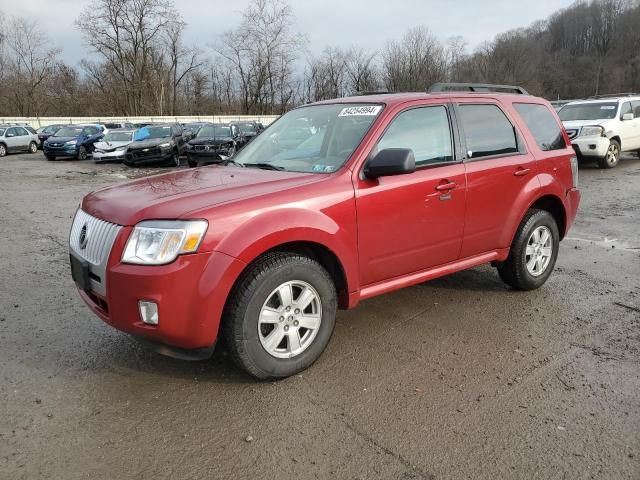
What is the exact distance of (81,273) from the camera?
3.26 m

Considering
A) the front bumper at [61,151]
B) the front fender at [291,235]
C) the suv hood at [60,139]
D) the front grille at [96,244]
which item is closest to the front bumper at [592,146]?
the front fender at [291,235]

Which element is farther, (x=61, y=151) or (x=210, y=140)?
(x=61, y=151)

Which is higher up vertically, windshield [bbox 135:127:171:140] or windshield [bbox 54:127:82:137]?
windshield [bbox 54:127:82:137]

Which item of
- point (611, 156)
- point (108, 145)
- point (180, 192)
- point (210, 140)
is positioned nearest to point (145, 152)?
point (210, 140)

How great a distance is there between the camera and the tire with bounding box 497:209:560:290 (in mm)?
4621

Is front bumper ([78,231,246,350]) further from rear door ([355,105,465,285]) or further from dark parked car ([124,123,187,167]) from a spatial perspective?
dark parked car ([124,123,187,167])

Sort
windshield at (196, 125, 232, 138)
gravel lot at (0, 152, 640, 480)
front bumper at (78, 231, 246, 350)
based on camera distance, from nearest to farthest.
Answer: gravel lot at (0, 152, 640, 480)
front bumper at (78, 231, 246, 350)
windshield at (196, 125, 232, 138)

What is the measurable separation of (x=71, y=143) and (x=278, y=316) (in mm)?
24198

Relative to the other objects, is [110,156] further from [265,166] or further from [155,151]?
[265,166]

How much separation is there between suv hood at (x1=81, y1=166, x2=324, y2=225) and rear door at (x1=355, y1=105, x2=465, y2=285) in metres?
0.50

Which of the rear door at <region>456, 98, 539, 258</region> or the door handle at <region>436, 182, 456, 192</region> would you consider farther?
the rear door at <region>456, 98, 539, 258</region>

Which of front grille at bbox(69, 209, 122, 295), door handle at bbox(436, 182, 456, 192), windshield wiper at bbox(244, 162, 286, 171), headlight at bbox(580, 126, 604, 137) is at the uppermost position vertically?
headlight at bbox(580, 126, 604, 137)

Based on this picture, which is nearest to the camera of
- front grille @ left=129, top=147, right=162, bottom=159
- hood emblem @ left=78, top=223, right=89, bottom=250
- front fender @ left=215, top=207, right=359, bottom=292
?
front fender @ left=215, top=207, right=359, bottom=292

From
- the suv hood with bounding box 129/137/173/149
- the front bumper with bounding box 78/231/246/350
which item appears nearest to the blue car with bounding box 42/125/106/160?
the suv hood with bounding box 129/137/173/149
